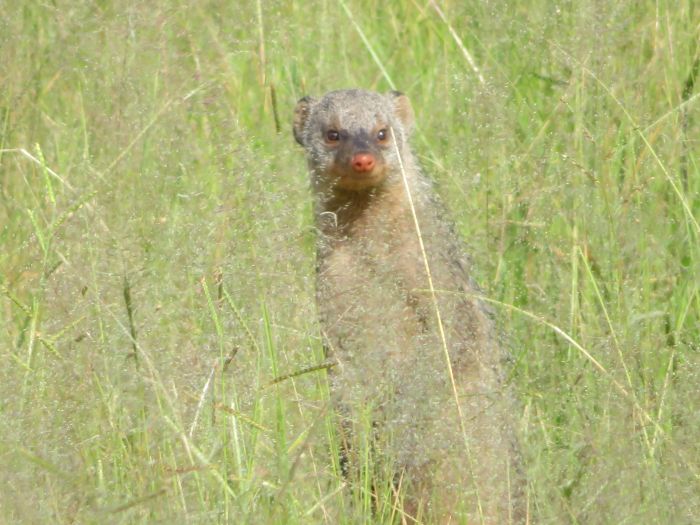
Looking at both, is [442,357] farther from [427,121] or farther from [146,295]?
[427,121]

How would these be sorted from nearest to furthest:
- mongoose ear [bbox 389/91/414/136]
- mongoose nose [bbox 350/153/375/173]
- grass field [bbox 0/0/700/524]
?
grass field [bbox 0/0/700/524] < mongoose nose [bbox 350/153/375/173] < mongoose ear [bbox 389/91/414/136]

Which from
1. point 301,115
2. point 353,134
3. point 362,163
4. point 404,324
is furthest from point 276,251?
point 301,115

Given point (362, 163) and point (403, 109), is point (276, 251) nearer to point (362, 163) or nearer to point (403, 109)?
point (362, 163)

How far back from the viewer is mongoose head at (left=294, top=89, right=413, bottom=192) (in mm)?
3271

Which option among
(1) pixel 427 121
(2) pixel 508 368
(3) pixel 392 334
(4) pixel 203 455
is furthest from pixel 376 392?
(1) pixel 427 121

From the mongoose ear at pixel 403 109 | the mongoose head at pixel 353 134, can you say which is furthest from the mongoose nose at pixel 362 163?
the mongoose ear at pixel 403 109

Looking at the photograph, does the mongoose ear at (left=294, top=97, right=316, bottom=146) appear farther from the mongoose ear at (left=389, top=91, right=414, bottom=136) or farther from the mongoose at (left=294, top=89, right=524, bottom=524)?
the mongoose ear at (left=389, top=91, right=414, bottom=136)

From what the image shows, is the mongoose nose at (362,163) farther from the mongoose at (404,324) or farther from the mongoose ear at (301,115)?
the mongoose ear at (301,115)

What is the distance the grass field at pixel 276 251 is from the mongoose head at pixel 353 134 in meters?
0.12

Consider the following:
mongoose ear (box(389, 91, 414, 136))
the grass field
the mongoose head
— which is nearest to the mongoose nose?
the mongoose head

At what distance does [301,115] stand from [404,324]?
118 centimetres

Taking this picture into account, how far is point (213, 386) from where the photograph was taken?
2.27m

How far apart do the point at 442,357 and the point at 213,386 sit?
452 millimetres

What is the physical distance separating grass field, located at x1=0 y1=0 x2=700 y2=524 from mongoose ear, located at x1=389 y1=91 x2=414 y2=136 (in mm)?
80
